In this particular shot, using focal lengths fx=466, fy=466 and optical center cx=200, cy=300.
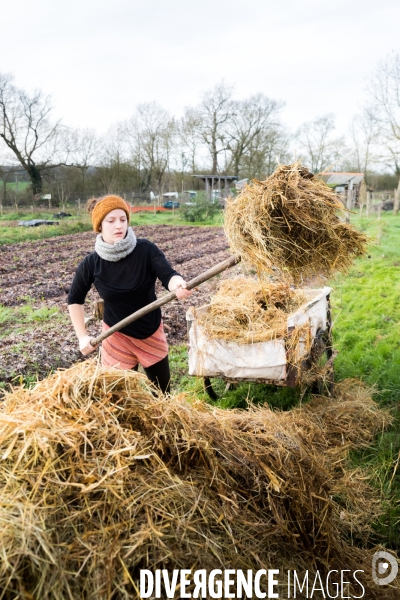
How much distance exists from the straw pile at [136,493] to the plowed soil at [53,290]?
3.78 metres

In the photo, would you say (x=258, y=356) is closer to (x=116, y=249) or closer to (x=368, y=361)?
(x=116, y=249)

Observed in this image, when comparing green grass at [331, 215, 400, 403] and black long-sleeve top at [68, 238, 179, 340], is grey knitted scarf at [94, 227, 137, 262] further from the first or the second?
green grass at [331, 215, 400, 403]

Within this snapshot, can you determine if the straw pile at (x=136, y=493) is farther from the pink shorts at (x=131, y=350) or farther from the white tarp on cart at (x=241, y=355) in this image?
the white tarp on cart at (x=241, y=355)

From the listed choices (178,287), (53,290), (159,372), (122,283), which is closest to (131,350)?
(159,372)

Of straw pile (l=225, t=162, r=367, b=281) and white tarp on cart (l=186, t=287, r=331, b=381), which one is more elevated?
straw pile (l=225, t=162, r=367, b=281)

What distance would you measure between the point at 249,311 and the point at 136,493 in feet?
9.36

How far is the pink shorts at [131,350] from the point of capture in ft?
12.2

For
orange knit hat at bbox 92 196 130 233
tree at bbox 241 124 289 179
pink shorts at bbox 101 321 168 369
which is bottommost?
pink shorts at bbox 101 321 168 369

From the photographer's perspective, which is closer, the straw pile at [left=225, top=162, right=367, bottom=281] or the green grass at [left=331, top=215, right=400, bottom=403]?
the straw pile at [left=225, top=162, right=367, bottom=281]

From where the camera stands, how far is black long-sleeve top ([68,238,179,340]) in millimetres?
3545

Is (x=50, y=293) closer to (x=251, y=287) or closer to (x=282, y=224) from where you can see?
(x=251, y=287)

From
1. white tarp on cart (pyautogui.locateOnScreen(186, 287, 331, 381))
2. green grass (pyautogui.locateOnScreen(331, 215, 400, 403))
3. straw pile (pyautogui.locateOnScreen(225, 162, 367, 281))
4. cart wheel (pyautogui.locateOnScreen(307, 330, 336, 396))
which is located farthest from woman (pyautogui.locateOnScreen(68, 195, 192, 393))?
green grass (pyautogui.locateOnScreen(331, 215, 400, 403))

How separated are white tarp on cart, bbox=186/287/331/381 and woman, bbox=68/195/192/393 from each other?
1.70 feet

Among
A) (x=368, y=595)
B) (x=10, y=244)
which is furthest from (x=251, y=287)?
(x=10, y=244)
